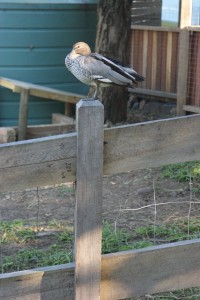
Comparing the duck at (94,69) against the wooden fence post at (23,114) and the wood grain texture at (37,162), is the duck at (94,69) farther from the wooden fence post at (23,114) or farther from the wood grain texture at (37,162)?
the wooden fence post at (23,114)

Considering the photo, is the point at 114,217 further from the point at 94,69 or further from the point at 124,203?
the point at 94,69

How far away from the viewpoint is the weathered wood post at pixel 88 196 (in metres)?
2.63

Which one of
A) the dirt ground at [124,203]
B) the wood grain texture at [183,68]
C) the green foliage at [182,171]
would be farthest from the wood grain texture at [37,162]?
the wood grain texture at [183,68]

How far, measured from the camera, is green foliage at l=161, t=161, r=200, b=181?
235 inches

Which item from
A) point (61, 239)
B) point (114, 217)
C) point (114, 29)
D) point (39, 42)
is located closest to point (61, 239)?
point (61, 239)

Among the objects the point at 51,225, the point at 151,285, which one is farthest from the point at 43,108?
the point at 151,285

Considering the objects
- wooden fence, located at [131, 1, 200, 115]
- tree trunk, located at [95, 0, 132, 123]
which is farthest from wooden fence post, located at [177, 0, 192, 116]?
tree trunk, located at [95, 0, 132, 123]

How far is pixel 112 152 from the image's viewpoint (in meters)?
2.72

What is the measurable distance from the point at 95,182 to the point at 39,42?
612cm

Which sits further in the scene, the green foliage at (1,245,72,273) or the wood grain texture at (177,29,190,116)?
the wood grain texture at (177,29,190,116)

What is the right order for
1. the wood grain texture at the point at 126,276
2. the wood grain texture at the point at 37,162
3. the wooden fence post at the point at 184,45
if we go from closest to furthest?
1. the wood grain texture at the point at 37,162
2. the wood grain texture at the point at 126,276
3. the wooden fence post at the point at 184,45

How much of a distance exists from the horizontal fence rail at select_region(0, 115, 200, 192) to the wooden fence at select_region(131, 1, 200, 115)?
511cm

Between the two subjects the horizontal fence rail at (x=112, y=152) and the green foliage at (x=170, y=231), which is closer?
the horizontal fence rail at (x=112, y=152)

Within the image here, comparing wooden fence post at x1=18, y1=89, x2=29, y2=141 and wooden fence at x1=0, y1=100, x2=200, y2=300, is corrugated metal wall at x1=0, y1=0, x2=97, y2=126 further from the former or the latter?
wooden fence at x1=0, y1=100, x2=200, y2=300
